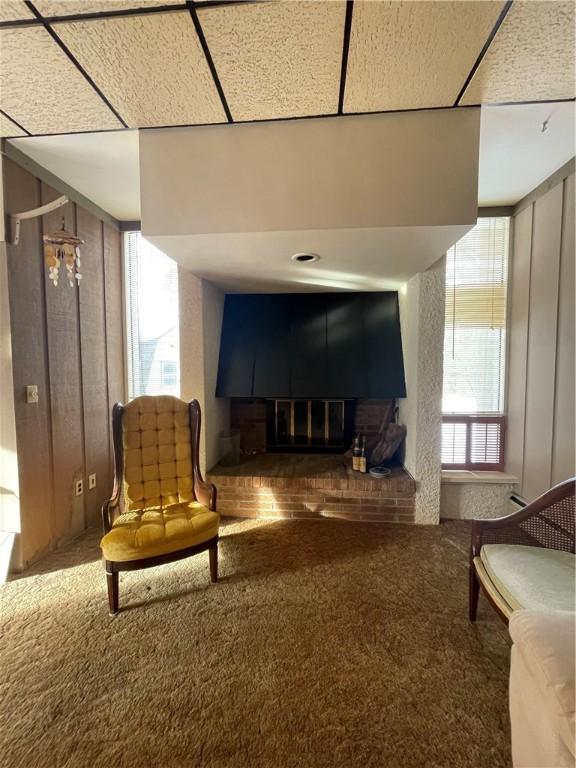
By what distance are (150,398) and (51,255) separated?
1.04m

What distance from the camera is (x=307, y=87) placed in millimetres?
1356

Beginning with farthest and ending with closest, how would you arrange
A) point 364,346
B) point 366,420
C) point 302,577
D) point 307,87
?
1. point 366,420
2. point 364,346
3. point 302,577
4. point 307,87

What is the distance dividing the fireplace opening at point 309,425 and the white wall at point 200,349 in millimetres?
682

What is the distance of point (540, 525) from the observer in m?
1.56

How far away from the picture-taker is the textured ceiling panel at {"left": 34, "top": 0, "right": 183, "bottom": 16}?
1.05m

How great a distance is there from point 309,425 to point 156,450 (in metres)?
1.62

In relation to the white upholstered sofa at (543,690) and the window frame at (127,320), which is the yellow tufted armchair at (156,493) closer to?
the window frame at (127,320)

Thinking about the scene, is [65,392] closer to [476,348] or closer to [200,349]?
[200,349]

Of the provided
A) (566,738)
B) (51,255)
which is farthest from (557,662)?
(51,255)

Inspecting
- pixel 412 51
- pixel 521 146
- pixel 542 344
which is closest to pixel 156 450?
pixel 412 51

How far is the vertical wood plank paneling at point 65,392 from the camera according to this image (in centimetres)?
224

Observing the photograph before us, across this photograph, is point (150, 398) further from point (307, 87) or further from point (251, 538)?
point (307, 87)

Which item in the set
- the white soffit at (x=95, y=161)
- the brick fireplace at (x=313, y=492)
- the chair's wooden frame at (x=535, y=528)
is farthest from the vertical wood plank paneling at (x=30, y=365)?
the chair's wooden frame at (x=535, y=528)

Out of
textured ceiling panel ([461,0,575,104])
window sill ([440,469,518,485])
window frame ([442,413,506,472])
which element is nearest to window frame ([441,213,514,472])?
window frame ([442,413,506,472])
